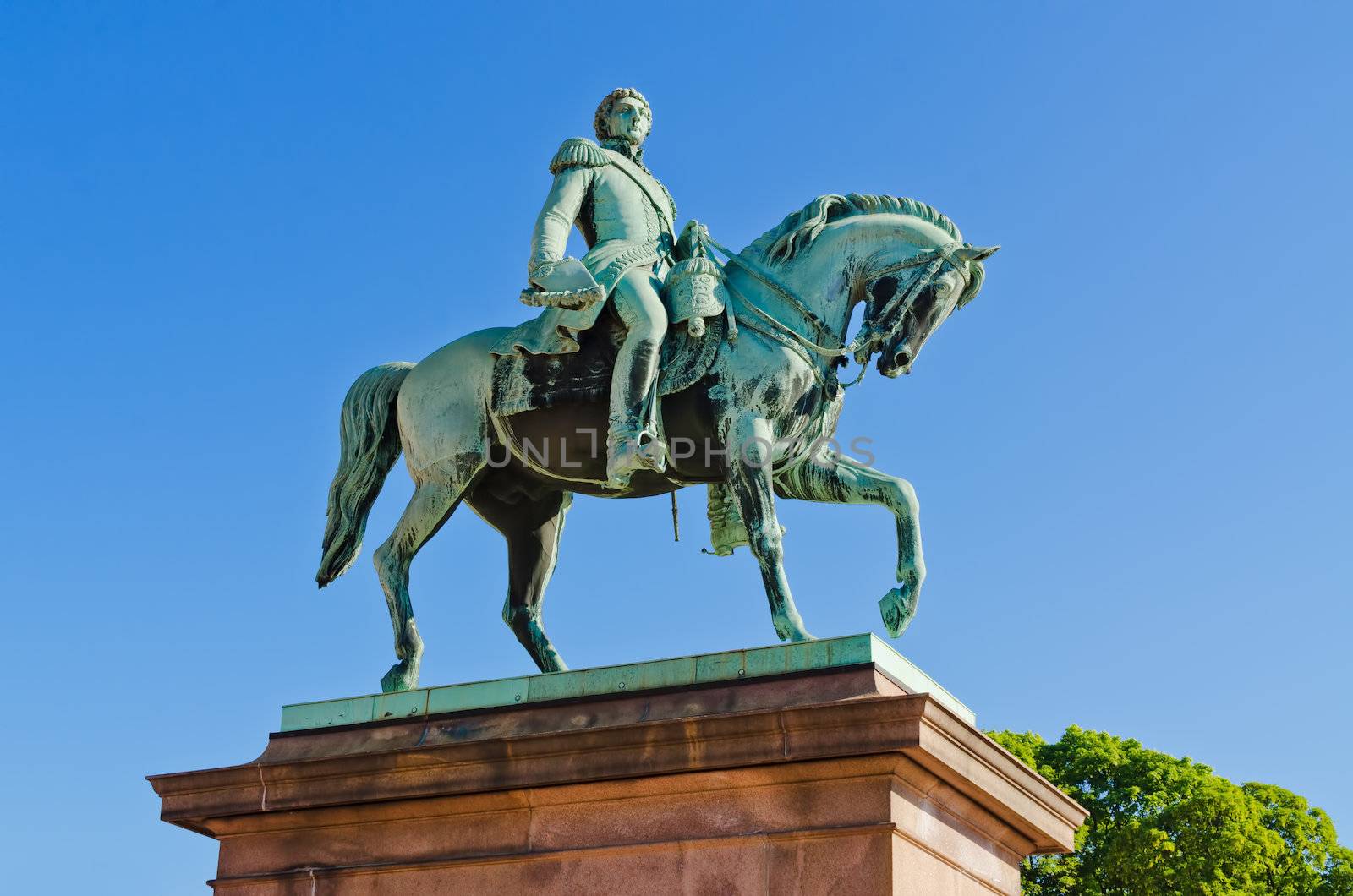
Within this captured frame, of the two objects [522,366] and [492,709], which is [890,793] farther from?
[522,366]

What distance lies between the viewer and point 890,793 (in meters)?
8.86

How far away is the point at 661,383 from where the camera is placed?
11.2 meters

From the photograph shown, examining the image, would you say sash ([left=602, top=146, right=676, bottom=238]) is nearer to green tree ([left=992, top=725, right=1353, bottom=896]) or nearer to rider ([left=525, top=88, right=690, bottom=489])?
rider ([left=525, top=88, right=690, bottom=489])

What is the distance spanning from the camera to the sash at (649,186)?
12.4 meters

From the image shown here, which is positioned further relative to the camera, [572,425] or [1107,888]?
[1107,888]

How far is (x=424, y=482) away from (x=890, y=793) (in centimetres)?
441

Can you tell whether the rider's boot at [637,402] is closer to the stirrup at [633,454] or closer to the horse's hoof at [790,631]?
the stirrup at [633,454]

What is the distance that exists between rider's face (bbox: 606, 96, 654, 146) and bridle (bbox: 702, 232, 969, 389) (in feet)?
6.43

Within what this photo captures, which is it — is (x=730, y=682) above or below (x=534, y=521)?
below

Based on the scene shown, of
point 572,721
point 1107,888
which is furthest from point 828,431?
point 1107,888

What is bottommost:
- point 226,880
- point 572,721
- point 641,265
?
point 226,880

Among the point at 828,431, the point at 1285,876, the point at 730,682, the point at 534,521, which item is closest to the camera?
the point at 730,682

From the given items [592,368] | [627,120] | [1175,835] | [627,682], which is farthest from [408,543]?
[1175,835]

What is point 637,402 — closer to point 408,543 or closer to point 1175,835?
point 408,543
